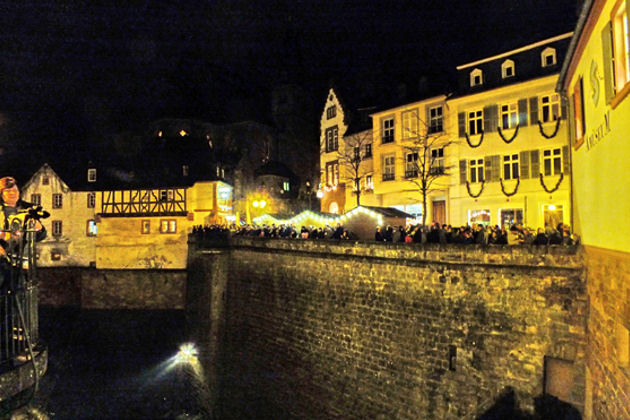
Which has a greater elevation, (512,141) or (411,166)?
(512,141)

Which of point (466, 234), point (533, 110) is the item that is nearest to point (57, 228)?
point (466, 234)

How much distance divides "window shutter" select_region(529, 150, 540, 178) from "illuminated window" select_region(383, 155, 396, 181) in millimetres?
8809

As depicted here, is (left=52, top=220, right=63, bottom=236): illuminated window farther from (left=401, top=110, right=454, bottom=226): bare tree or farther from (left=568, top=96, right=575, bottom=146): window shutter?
(left=568, top=96, right=575, bottom=146): window shutter

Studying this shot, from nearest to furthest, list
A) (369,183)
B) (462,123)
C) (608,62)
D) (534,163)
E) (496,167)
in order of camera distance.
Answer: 1. (608,62)
2. (534,163)
3. (496,167)
4. (462,123)
5. (369,183)

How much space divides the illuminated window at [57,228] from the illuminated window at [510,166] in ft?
122

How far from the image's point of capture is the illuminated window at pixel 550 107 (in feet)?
68.4

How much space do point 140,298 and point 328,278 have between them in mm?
21759

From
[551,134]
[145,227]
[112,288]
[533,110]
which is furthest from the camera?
[145,227]

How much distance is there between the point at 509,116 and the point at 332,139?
16.3m

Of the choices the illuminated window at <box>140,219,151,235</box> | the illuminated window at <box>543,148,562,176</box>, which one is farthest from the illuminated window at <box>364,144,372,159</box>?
the illuminated window at <box>140,219,151,235</box>

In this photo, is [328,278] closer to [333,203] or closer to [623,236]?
[623,236]

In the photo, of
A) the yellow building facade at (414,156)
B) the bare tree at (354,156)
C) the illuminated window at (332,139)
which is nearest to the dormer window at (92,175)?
the illuminated window at (332,139)

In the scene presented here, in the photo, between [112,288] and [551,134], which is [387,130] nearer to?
[551,134]

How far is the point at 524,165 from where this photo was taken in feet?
72.7
